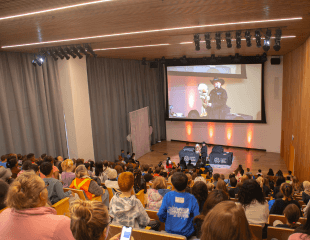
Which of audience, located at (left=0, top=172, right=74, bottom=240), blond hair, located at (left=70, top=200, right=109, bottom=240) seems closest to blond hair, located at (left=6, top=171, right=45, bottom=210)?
audience, located at (left=0, top=172, right=74, bottom=240)

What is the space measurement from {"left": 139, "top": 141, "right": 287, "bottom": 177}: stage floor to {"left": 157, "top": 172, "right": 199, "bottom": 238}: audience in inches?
342

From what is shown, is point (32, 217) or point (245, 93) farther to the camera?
point (245, 93)

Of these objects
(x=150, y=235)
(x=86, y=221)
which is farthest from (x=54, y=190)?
(x=86, y=221)

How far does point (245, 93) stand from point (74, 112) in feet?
28.3

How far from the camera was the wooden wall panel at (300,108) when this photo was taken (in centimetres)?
704

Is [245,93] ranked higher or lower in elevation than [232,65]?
lower

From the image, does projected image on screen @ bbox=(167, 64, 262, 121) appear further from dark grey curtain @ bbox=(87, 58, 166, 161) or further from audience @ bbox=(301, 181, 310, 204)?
audience @ bbox=(301, 181, 310, 204)

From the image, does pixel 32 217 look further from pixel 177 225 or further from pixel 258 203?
pixel 258 203

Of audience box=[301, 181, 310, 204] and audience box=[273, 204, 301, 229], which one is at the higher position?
audience box=[273, 204, 301, 229]

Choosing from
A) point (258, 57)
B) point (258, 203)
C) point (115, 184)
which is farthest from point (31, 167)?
point (258, 57)

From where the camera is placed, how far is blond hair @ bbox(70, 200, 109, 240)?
4.34ft

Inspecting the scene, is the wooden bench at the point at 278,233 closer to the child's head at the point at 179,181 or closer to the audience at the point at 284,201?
the audience at the point at 284,201

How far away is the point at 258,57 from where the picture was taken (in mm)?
11984

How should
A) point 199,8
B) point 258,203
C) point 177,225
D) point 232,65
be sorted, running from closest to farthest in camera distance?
1. point 177,225
2. point 258,203
3. point 199,8
4. point 232,65
